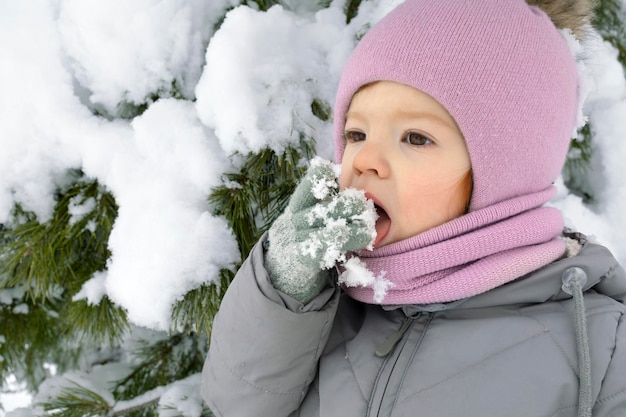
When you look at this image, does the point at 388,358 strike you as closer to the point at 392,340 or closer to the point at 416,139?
the point at 392,340

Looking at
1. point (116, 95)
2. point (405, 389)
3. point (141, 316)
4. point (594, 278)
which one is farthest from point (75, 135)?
point (594, 278)

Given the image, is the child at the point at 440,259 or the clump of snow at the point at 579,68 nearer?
the child at the point at 440,259

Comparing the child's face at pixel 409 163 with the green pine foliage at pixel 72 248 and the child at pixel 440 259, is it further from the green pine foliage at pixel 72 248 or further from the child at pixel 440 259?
the green pine foliage at pixel 72 248

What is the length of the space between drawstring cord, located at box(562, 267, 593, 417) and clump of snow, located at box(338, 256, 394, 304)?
273mm

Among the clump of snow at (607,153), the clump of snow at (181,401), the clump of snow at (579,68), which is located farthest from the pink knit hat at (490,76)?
the clump of snow at (181,401)

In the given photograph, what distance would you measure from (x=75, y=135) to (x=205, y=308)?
430 millimetres

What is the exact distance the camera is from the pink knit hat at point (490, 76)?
2.69 ft

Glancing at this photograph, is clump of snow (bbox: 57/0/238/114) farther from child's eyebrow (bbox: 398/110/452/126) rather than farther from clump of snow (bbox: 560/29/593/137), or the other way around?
clump of snow (bbox: 560/29/593/137)

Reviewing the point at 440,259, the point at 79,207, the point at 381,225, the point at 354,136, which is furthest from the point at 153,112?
the point at 440,259

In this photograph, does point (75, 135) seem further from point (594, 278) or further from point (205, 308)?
point (594, 278)

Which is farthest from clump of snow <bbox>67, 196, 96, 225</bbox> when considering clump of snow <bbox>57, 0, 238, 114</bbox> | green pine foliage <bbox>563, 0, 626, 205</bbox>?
green pine foliage <bbox>563, 0, 626, 205</bbox>

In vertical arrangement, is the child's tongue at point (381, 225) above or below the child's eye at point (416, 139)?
below

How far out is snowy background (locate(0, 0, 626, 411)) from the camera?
94cm

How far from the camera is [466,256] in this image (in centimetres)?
80
